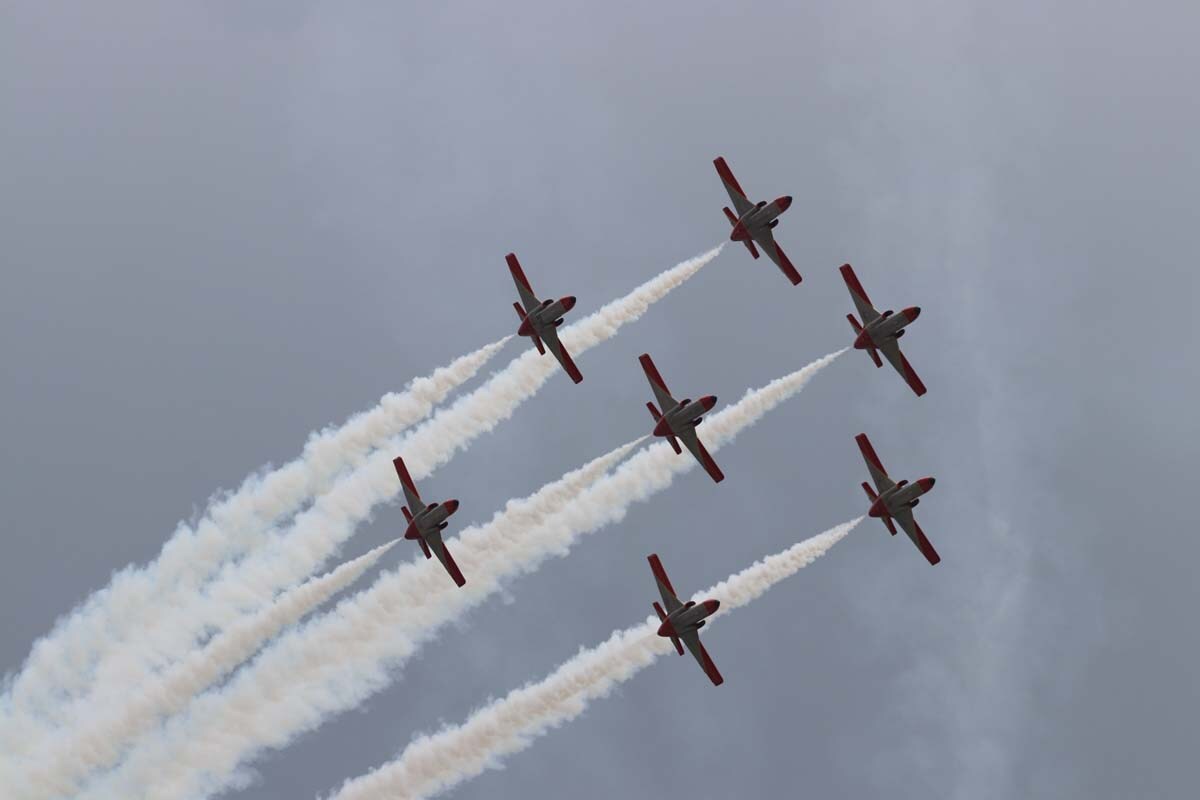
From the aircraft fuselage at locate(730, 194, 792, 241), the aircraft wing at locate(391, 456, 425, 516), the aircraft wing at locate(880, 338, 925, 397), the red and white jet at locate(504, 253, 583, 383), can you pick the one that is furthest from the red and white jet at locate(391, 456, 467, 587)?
the aircraft wing at locate(880, 338, 925, 397)

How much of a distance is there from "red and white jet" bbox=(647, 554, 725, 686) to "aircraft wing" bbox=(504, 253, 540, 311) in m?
14.3

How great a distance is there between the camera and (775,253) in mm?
114062

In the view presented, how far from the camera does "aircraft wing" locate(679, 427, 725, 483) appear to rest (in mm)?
109000

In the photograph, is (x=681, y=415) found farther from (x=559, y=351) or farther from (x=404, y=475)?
(x=404, y=475)

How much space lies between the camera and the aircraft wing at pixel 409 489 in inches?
4186

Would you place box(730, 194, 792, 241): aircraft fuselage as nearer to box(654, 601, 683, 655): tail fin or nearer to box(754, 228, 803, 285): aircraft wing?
box(754, 228, 803, 285): aircraft wing

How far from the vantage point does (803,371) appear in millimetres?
111875

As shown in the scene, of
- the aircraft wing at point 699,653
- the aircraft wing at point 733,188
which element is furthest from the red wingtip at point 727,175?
the aircraft wing at point 699,653

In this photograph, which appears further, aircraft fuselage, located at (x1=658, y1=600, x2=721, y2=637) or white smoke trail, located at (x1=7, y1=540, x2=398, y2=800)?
aircraft fuselage, located at (x1=658, y1=600, x2=721, y2=637)

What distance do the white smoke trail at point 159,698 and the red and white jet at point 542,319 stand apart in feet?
43.1

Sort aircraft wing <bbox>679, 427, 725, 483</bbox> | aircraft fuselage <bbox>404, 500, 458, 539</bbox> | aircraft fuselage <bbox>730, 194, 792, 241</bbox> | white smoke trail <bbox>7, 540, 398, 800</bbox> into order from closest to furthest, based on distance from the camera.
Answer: white smoke trail <bbox>7, 540, 398, 800</bbox>
aircraft fuselage <bbox>404, 500, 458, 539</bbox>
aircraft wing <bbox>679, 427, 725, 483</bbox>
aircraft fuselage <bbox>730, 194, 792, 241</bbox>

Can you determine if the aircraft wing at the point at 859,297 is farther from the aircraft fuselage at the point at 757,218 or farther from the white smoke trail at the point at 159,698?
the white smoke trail at the point at 159,698

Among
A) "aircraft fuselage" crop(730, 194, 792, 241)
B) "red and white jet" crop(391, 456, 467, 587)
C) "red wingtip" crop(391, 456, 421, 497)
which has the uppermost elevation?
"aircraft fuselage" crop(730, 194, 792, 241)

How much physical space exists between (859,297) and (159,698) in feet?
136
